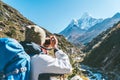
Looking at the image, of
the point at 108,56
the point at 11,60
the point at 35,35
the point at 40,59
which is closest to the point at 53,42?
the point at 35,35

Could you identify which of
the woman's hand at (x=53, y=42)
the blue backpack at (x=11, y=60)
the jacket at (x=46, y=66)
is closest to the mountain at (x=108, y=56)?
the woman's hand at (x=53, y=42)

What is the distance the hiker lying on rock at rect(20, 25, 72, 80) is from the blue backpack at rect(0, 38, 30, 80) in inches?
12.1

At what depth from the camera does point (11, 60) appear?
6742 mm

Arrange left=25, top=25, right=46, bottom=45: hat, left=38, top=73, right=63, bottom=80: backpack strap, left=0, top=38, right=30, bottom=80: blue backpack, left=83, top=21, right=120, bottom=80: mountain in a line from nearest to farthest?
1. left=0, top=38, right=30, bottom=80: blue backpack
2. left=38, top=73, right=63, bottom=80: backpack strap
3. left=25, top=25, right=46, bottom=45: hat
4. left=83, top=21, right=120, bottom=80: mountain

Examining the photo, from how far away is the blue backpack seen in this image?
666 cm

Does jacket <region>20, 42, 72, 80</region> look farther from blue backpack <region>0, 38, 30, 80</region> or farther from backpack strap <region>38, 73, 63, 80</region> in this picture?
blue backpack <region>0, 38, 30, 80</region>

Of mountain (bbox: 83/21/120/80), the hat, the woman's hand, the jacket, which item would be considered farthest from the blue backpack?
mountain (bbox: 83/21/120/80)

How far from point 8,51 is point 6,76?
396mm

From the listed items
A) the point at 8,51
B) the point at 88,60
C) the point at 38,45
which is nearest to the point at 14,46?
the point at 8,51

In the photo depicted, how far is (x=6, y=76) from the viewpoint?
6.64 metres

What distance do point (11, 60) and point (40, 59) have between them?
0.53m

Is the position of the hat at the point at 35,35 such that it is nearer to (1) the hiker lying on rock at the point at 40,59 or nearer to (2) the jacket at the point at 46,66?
(1) the hiker lying on rock at the point at 40,59

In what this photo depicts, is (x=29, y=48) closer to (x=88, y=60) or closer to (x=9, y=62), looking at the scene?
(x=9, y=62)

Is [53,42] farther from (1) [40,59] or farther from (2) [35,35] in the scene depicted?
(1) [40,59]
